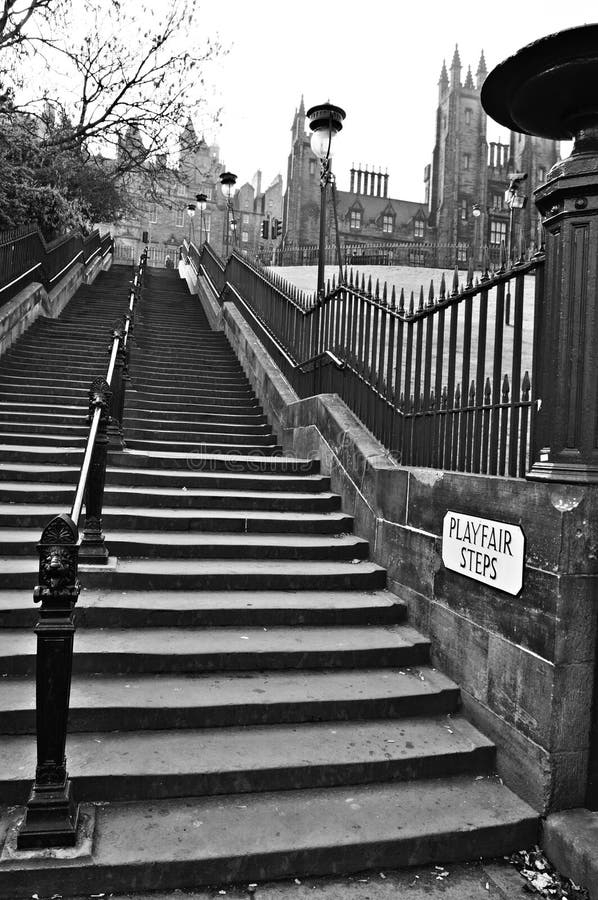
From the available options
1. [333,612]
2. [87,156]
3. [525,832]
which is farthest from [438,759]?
[87,156]

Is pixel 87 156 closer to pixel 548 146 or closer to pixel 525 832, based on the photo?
pixel 525 832

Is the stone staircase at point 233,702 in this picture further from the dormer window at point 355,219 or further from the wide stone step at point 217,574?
the dormer window at point 355,219

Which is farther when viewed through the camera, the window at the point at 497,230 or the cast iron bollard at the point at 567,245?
the window at the point at 497,230

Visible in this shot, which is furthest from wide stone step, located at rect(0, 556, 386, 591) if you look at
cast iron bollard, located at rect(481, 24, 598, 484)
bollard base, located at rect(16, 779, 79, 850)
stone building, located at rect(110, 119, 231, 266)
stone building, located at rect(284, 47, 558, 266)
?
stone building, located at rect(284, 47, 558, 266)

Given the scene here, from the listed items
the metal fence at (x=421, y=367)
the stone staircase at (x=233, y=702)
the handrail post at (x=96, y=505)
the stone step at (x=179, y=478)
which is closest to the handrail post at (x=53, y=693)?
the stone staircase at (x=233, y=702)

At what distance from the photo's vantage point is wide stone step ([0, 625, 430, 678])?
376cm

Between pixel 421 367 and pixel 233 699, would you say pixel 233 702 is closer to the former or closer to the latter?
pixel 233 699

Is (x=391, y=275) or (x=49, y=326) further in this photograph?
(x=391, y=275)

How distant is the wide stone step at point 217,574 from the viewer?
452 cm

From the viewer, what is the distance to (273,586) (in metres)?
4.84

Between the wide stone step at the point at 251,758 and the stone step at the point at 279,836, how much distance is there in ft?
0.21

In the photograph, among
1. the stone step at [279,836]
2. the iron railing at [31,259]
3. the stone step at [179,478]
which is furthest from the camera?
the iron railing at [31,259]

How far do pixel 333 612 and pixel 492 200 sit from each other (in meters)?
73.0

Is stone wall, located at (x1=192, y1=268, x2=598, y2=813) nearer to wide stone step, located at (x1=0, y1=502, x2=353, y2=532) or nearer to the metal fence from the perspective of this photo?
the metal fence
